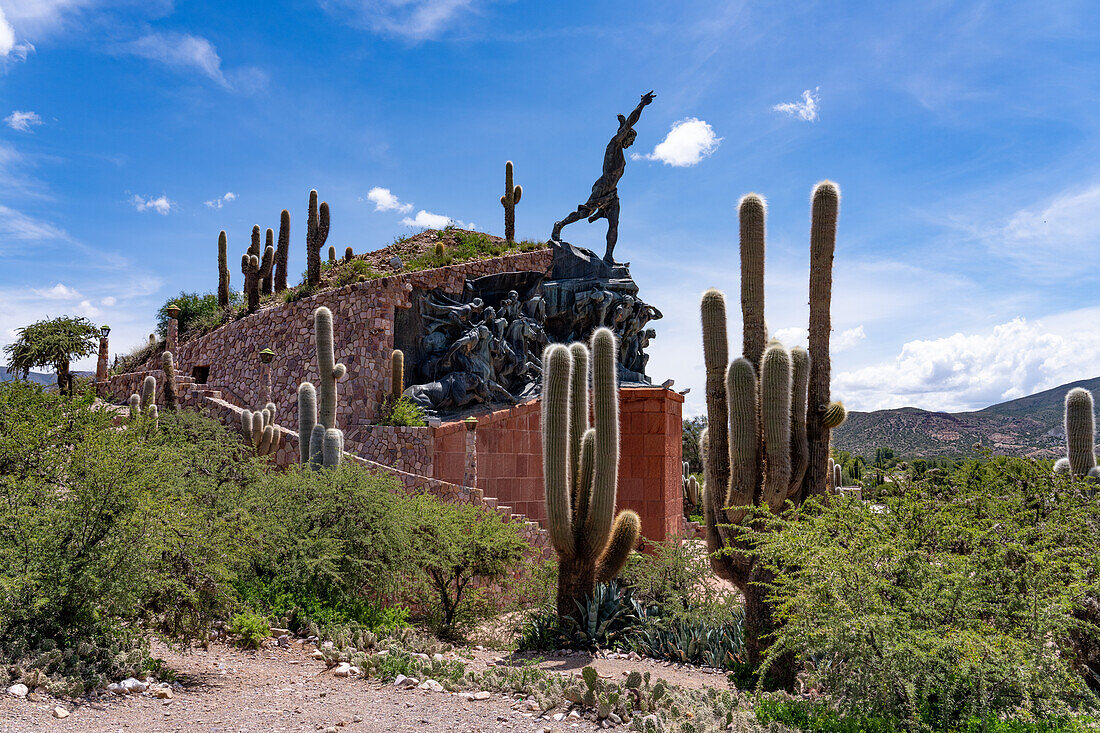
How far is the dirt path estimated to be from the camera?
5.48 metres

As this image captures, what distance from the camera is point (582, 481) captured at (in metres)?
10.1

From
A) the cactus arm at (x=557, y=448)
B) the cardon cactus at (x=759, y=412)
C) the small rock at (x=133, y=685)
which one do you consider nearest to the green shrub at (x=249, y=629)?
the small rock at (x=133, y=685)

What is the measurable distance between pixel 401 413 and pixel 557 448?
9.35 meters

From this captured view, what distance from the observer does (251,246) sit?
25453 millimetres

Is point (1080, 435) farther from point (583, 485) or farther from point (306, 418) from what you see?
point (306, 418)

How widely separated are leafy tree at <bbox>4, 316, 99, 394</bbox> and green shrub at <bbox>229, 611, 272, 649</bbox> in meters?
21.2

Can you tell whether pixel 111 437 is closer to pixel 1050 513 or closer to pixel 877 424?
pixel 1050 513

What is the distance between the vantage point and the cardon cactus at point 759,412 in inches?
345

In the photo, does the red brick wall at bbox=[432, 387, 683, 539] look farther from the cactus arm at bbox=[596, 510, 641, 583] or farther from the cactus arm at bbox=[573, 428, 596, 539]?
the cactus arm at bbox=[573, 428, 596, 539]

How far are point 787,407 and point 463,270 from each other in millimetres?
14265

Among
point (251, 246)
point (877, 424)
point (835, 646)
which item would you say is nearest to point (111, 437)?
point (835, 646)

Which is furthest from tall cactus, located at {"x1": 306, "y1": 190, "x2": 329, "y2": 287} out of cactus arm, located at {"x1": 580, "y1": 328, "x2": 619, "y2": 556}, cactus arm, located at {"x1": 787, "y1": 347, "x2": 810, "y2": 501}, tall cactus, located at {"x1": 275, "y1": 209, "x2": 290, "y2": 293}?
cactus arm, located at {"x1": 787, "y1": 347, "x2": 810, "y2": 501}

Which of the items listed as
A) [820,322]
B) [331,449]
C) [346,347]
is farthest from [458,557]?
[346,347]

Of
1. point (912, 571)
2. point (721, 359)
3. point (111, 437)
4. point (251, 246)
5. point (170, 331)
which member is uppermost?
point (251, 246)
